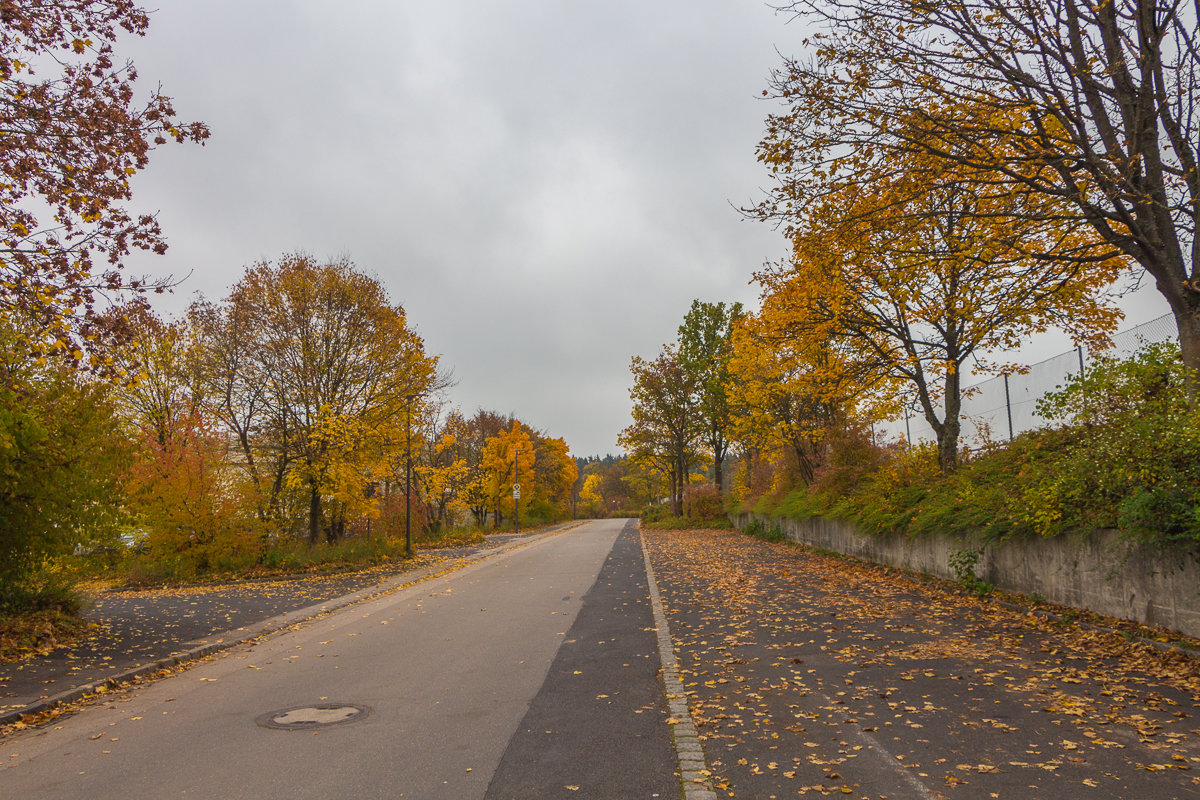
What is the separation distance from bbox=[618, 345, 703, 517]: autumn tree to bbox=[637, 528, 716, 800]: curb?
126ft

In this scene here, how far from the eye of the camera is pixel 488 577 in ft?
60.5

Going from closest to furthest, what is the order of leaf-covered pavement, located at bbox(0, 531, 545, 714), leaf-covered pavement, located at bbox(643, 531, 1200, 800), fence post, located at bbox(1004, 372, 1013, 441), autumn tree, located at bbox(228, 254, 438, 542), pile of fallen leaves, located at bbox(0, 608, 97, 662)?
leaf-covered pavement, located at bbox(643, 531, 1200, 800) < leaf-covered pavement, located at bbox(0, 531, 545, 714) < pile of fallen leaves, located at bbox(0, 608, 97, 662) < fence post, located at bbox(1004, 372, 1013, 441) < autumn tree, located at bbox(228, 254, 438, 542)

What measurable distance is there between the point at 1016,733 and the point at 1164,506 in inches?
152

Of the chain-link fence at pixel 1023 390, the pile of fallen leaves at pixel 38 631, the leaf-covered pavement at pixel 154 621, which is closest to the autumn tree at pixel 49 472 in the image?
the pile of fallen leaves at pixel 38 631

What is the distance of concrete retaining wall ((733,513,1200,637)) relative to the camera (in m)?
7.41

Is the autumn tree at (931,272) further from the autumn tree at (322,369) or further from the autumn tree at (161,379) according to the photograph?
the autumn tree at (161,379)

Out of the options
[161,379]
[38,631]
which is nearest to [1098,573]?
[38,631]

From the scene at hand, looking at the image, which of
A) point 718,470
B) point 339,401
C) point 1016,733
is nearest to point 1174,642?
point 1016,733

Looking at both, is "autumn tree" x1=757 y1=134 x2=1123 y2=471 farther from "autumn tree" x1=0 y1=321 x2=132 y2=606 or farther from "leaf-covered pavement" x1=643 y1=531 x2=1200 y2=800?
"autumn tree" x1=0 y1=321 x2=132 y2=606

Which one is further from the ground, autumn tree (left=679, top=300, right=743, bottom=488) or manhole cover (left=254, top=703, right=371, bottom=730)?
autumn tree (left=679, top=300, right=743, bottom=488)

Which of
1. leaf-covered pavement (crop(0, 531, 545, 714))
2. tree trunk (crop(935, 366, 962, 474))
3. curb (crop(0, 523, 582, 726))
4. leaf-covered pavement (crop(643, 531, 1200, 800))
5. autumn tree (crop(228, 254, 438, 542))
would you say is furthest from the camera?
autumn tree (crop(228, 254, 438, 542))

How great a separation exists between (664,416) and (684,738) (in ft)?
139

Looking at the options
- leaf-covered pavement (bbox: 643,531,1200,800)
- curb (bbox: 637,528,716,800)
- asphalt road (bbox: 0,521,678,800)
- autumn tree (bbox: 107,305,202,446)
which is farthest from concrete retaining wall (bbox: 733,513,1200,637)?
autumn tree (bbox: 107,305,202,446)

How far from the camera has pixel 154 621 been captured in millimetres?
11914
